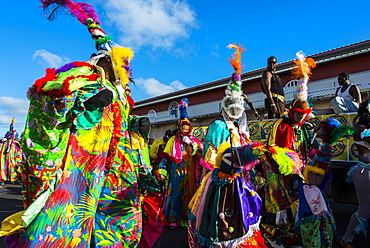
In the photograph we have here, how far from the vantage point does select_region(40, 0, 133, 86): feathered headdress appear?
296 cm

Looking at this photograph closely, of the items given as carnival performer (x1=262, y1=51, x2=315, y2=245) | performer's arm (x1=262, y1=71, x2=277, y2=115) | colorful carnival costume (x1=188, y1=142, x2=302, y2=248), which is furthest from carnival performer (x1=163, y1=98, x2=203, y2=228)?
colorful carnival costume (x1=188, y1=142, x2=302, y2=248)

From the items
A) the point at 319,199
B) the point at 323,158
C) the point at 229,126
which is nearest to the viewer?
the point at 229,126

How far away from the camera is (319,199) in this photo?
3412mm

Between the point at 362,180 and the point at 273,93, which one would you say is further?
the point at 273,93

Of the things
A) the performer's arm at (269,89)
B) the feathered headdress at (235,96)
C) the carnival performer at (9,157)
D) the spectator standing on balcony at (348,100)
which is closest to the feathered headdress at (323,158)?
the feathered headdress at (235,96)

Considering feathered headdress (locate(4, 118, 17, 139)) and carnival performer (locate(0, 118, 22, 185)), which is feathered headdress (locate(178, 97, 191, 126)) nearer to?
carnival performer (locate(0, 118, 22, 185))

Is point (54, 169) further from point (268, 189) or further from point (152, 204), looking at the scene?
point (268, 189)

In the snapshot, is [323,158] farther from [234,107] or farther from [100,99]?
[100,99]

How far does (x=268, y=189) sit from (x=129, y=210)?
243cm

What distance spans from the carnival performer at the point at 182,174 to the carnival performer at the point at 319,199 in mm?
2693

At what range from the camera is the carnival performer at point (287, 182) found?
12.9 feet

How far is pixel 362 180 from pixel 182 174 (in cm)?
328

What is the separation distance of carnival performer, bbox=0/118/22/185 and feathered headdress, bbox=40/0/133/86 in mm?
11021

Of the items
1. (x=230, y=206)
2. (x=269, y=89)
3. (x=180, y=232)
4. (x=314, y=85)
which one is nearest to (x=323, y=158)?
(x=230, y=206)
